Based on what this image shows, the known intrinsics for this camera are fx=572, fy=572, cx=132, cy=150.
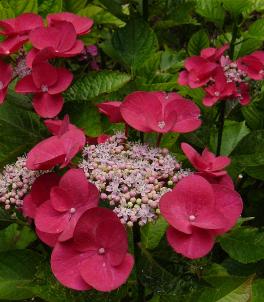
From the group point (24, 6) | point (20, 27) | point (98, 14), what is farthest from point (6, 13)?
point (98, 14)

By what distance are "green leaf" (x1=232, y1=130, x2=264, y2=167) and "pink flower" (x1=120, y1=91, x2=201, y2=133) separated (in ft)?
1.29

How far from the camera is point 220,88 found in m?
1.27

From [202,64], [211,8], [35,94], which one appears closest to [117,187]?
[35,94]

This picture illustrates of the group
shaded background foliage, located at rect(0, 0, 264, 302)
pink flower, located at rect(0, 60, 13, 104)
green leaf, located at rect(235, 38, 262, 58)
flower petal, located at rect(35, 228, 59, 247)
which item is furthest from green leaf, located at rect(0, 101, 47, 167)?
green leaf, located at rect(235, 38, 262, 58)

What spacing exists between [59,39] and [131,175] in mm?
363

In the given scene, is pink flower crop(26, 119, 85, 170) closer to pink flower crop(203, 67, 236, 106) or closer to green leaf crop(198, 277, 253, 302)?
green leaf crop(198, 277, 253, 302)

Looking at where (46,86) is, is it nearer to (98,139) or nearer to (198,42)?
(98,139)

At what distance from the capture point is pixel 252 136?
1374 mm

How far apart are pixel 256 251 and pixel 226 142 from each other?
13.7 inches

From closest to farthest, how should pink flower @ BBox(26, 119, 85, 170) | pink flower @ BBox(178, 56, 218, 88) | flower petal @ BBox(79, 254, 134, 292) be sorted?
1. flower petal @ BBox(79, 254, 134, 292)
2. pink flower @ BBox(26, 119, 85, 170)
3. pink flower @ BBox(178, 56, 218, 88)

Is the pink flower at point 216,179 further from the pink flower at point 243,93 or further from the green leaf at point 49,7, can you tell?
the green leaf at point 49,7

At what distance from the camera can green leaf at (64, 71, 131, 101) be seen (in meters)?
1.24

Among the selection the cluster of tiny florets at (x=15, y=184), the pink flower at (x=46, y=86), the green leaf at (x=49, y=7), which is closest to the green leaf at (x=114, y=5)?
the green leaf at (x=49, y=7)

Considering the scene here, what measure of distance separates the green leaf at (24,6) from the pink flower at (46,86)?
0.35 meters
